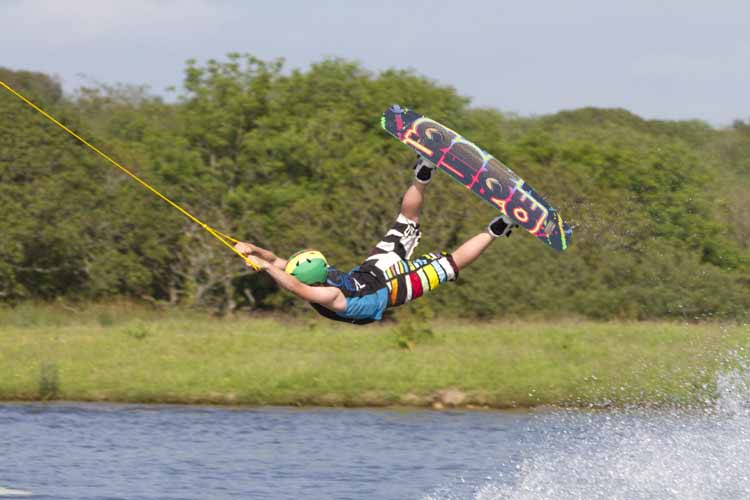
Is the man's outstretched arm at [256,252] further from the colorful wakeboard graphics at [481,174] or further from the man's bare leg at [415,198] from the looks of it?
the colorful wakeboard graphics at [481,174]

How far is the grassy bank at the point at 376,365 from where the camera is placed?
690 inches

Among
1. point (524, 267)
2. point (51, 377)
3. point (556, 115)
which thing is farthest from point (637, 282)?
point (556, 115)

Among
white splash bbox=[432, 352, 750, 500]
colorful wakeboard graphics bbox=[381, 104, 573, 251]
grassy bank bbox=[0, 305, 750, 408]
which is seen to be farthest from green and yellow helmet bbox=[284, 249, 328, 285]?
grassy bank bbox=[0, 305, 750, 408]

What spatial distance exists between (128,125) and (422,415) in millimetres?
16138

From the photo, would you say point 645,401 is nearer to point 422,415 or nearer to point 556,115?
point 422,415

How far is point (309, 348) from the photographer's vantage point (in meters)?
19.0

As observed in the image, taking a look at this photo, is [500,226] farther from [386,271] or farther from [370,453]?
[370,453]

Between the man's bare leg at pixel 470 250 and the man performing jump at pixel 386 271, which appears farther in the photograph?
the man's bare leg at pixel 470 250

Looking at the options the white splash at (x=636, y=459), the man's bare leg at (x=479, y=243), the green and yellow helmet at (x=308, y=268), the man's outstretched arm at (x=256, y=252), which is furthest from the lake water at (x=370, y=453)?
the green and yellow helmet at (x=308, y=268)

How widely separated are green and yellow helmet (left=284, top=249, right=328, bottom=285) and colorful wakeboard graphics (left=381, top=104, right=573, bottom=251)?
3.89 ft

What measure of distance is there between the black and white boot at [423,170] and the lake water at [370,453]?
4.15 meters

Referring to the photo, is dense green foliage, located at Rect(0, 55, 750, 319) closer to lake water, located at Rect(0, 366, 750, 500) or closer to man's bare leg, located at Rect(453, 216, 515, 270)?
lake water, located at Rect(0, 366, 750, 500)

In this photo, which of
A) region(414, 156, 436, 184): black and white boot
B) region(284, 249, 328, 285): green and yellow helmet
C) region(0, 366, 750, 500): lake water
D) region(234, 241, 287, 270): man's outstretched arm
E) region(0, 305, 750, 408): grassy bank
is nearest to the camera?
region(234, 241, 287, 270): man's outstretched arm

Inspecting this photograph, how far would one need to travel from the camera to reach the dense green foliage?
866 inches
